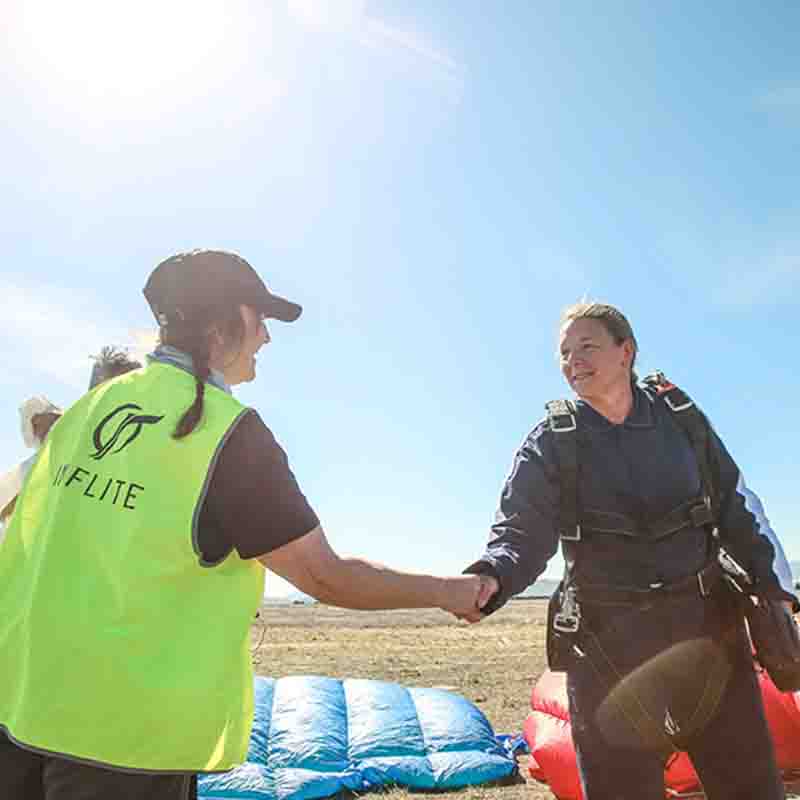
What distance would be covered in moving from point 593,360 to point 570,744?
5130mm

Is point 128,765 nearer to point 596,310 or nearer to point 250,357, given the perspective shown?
point 250,357

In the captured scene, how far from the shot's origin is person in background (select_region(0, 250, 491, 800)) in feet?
6.37

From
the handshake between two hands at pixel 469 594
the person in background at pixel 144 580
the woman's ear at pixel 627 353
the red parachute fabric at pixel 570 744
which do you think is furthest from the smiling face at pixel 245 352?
the red parachute fabric at pixel 570 744

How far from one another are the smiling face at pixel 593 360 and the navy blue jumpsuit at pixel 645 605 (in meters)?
0.10

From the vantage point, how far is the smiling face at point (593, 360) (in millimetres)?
3520

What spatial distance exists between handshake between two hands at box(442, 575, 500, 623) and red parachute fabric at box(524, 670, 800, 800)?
460 cm

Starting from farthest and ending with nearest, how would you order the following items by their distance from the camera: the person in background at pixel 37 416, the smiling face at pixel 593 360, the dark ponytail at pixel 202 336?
1. the smiling face at pixel 593 360
2. the person in background at pixel 37 416
3. the dark ponytail at pixel 202 336

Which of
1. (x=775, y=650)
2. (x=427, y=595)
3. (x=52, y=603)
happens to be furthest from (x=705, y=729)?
(x=52, y=603)

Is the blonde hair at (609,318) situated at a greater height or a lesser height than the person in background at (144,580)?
greater

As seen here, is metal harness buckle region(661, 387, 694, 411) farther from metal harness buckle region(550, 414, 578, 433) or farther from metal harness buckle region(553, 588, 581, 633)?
metal harness buckle region(553, 588, 581, 633)

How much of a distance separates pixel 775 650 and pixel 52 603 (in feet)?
9.01

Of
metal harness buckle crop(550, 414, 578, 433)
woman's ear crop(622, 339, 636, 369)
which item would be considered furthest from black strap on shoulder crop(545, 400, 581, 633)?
woman's ear crop(622, 339, 636, 369)

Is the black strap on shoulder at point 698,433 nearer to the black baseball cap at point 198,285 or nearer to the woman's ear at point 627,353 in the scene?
the woman's ear at point 627,353

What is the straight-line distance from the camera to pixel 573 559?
3.28 m
